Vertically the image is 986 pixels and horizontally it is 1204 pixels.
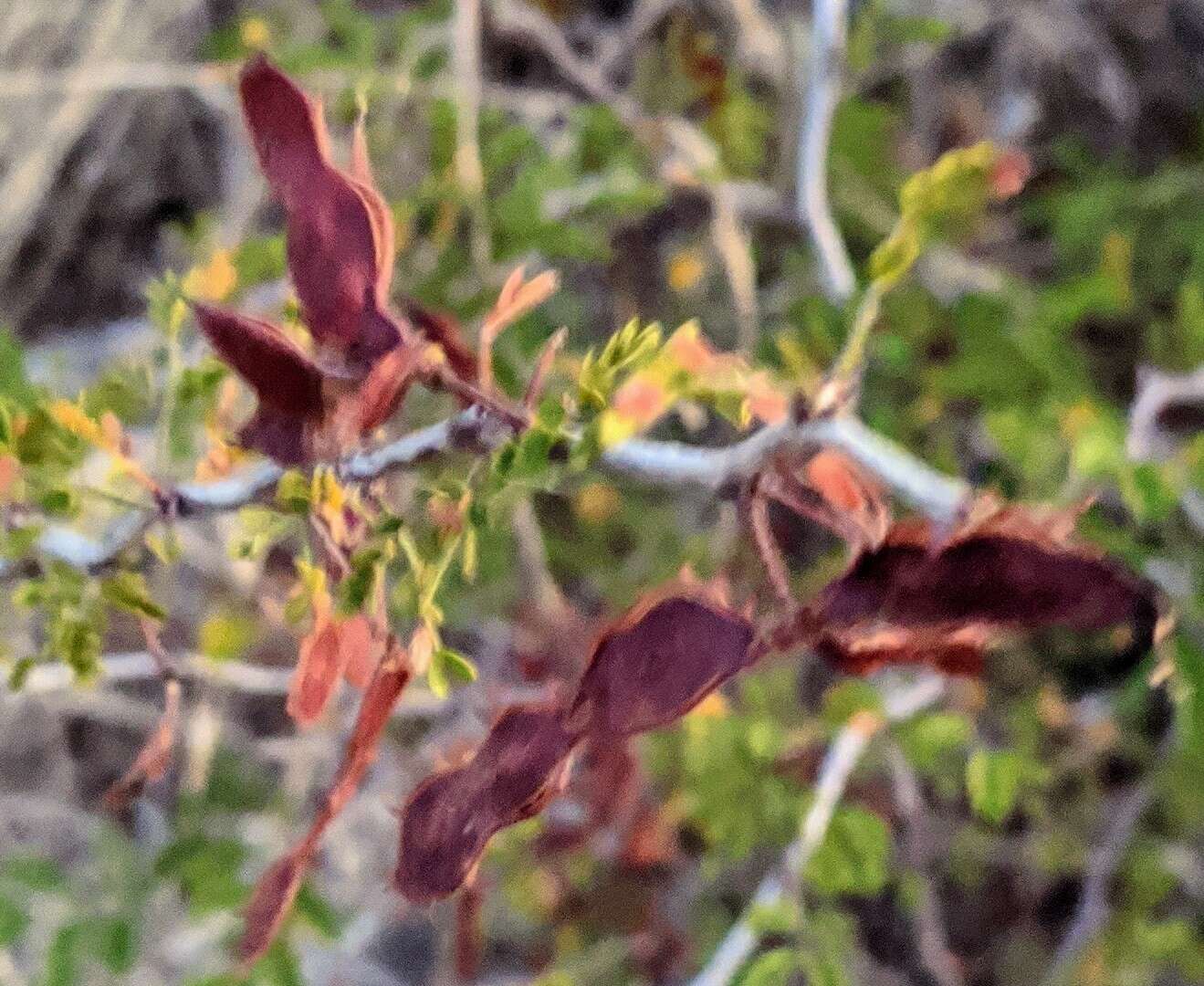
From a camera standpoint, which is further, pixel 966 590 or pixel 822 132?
pixel 822 132

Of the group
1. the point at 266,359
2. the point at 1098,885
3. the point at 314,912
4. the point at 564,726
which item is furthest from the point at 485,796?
the point at 1098,885

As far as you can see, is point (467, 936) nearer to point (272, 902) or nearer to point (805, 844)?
point (805, 844)

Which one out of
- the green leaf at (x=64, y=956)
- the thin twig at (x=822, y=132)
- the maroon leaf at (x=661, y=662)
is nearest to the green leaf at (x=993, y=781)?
the thin twig at (x=822, y=132)

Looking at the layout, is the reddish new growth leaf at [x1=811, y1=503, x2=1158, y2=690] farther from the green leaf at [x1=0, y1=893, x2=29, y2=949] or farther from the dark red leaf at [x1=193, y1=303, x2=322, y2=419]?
the green leaf at [x1=0, y1=893, x2=29, y2=949]

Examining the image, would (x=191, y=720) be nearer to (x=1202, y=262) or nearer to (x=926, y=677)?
(x=926, y=677)

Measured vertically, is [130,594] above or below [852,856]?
above

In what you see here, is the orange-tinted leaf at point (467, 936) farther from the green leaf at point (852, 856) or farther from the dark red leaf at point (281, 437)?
the dark red leaf at point (281, 437)
